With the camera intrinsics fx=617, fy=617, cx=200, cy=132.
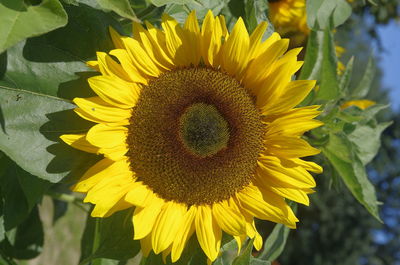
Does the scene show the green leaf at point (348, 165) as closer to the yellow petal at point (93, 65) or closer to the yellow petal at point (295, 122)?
the yellow petal at point (295, 122)

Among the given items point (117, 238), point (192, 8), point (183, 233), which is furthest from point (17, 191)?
point (192, 8)

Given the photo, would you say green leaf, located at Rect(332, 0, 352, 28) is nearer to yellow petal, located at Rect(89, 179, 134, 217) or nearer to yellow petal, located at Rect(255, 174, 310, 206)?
yellow petal, located at Rect(255, 174, 310, 206)

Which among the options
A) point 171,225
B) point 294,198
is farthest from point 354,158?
point 171,225

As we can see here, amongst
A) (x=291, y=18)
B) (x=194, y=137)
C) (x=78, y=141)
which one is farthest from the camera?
(x=291, y=18)

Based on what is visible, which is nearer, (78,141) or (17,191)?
(78,141)

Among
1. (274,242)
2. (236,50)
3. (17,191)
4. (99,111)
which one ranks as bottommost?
(274,242)

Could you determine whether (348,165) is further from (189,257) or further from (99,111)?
(99,111)
